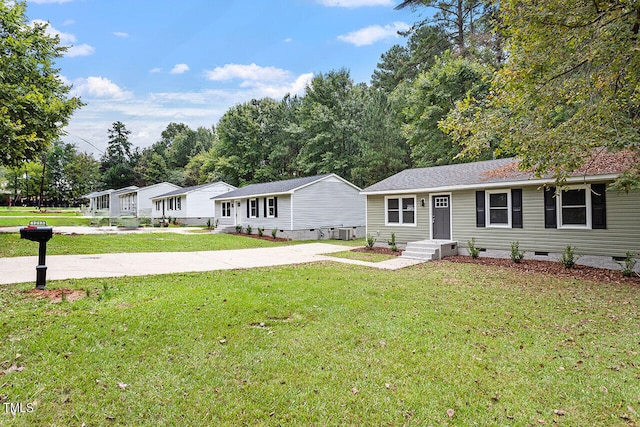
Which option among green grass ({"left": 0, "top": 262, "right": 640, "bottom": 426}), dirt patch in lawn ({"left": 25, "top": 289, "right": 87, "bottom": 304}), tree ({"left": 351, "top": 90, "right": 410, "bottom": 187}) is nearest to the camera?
green grass ({"left": 0, "top": 262, "right": 640, "bottom": 426})

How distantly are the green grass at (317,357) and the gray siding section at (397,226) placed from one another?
7088 millimetres

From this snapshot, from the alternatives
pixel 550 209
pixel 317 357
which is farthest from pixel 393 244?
pixel 317 357

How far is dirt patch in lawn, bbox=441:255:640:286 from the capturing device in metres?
8.39

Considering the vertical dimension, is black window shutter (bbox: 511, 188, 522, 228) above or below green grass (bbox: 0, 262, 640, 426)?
above

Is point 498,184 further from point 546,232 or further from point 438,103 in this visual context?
point 438,103

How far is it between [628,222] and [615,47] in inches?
211

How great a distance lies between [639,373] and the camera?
359 centimetres

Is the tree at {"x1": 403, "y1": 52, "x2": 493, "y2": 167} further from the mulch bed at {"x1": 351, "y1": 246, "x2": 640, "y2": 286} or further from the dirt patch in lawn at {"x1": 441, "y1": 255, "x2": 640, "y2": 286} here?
the dirt patch in lawn at {"x1": 441, "y1": 255, "x2": 640, "y2": 286}

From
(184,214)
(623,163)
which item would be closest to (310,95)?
(184,214)

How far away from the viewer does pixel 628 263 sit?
28.5ft

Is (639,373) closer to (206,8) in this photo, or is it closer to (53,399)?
(53,399)

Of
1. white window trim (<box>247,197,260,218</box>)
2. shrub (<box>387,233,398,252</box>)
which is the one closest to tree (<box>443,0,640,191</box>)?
shrub (<box>387,233,398,252</box>)

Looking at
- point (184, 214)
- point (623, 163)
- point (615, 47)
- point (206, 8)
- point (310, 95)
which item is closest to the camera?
point (615, 47)

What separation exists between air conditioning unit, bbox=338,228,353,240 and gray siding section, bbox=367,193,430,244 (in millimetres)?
4825
